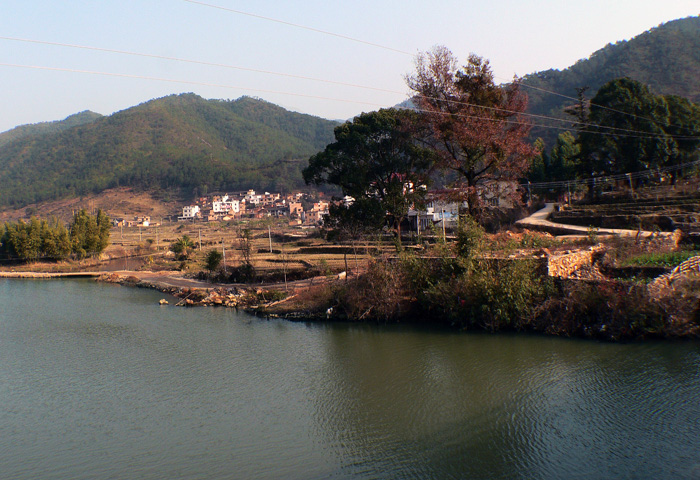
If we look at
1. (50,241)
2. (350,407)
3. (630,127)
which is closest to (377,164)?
(630,127)

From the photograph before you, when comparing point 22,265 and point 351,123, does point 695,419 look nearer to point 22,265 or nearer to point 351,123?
point 351,123

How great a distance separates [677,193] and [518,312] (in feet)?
60.5

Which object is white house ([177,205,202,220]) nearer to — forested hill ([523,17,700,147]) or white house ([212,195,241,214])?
white house ([212,195,241,214])

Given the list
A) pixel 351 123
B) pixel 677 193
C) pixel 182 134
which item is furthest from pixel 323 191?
pixel 677 193

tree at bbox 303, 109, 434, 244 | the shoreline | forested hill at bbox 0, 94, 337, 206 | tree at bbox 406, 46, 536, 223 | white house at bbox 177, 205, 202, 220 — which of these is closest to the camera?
the shoreline

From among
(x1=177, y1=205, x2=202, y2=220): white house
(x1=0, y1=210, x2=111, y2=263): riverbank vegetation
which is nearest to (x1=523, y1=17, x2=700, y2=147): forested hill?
(x1=177, y1=205, x2=202, y2=220): white house

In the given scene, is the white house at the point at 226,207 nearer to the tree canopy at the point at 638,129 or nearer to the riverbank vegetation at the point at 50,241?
the riverbank vegetation at the point at 50,241

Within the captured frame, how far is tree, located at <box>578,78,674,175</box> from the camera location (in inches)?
1304

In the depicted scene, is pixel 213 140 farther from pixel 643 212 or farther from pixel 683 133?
pixel 643 212

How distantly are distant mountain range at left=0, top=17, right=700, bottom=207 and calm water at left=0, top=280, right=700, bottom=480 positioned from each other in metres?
57.7

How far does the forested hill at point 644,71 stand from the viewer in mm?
73000

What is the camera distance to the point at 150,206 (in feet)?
309

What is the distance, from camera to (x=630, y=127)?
33.4 meters

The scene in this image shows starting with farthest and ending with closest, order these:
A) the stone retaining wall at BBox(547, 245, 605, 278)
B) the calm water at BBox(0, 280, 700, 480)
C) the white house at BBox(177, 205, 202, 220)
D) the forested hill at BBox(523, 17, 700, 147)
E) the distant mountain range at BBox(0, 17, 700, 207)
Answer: the white house at BBox(177, 205, 202, 220) < the distant mountain range at BBox(0, 17, 700, 207) < the forested hill at BBox(523, 17, 700, 147) < the stone retaining wall at BBox(547, 245, 605, 278) < the calm water at BBox(0, 280, 700, 480)
